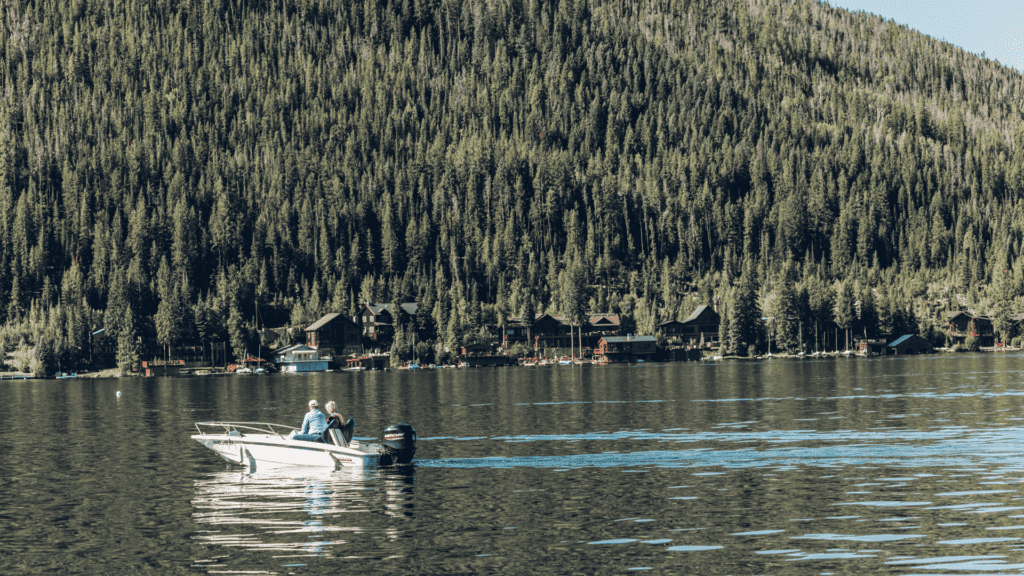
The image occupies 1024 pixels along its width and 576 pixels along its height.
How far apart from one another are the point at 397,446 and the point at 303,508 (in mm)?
12223

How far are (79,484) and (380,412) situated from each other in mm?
50910

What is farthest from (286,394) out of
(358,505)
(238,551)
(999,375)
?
(238,551)

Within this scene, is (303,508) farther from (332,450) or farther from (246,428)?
(246,428)

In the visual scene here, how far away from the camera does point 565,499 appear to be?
47.5 metres

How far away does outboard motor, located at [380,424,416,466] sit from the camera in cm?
5875

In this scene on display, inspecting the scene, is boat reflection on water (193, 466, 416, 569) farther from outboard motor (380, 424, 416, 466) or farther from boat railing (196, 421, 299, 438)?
boat railing (196, 421, 299, 438)

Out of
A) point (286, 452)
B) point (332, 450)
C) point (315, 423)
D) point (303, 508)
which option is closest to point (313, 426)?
point (315, 423)

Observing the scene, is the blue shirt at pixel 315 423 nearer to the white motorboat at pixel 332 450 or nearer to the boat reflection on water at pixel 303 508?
the white motorboat at pixel 332 450

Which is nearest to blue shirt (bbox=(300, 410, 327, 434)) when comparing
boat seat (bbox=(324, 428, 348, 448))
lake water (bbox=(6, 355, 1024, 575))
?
boat seat (bbox=(324, 428, 348, 448))

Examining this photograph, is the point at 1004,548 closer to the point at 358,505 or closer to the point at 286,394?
the point at 358,505

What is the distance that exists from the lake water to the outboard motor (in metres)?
0.72

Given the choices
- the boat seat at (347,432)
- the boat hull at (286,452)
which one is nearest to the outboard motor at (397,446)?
the boat hull at (286,452)

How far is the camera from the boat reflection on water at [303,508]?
128 ft

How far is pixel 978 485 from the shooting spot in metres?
48.2
